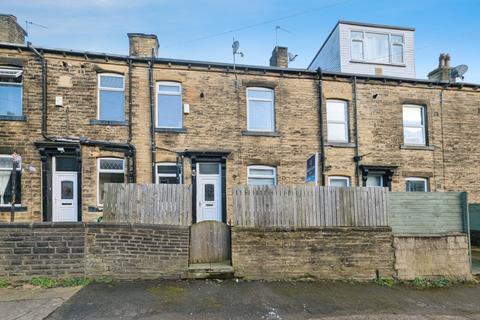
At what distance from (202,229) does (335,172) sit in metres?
7.70

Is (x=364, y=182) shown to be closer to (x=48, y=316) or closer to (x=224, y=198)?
(x=224, y=198)

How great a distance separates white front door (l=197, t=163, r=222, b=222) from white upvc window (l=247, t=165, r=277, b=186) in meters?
1.24

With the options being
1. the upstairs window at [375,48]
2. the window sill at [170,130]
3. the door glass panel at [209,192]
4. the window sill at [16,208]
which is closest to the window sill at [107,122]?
the window sill at [170,130]

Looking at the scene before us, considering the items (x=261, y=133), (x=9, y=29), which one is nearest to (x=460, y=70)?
(x=261, y=133)

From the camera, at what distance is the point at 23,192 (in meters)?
11.8

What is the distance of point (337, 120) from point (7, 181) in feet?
41.6

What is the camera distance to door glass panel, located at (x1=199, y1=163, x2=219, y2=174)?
1343 centimetres

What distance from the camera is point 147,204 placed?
26.5 ft

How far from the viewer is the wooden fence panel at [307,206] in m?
8.36

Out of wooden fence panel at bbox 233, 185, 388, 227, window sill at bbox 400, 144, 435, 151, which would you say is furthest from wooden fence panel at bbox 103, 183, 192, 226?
window sill at bbox 400, 144, 435, 151

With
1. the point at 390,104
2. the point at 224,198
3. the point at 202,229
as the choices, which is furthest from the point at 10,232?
the point at 390,104

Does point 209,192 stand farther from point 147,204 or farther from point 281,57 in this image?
point 281,57

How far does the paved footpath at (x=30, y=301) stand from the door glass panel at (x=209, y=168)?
701 centimetres

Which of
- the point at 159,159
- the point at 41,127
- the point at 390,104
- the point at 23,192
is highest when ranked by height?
the point at 390,104
